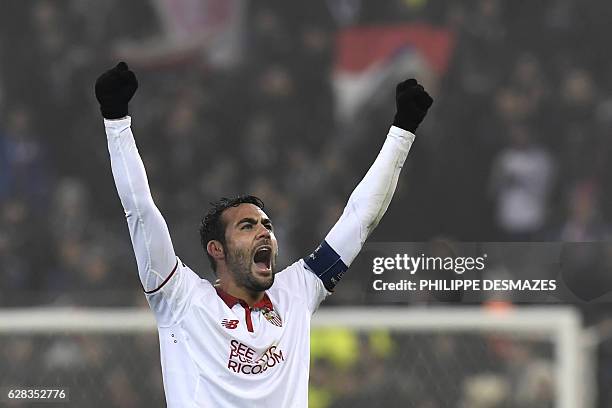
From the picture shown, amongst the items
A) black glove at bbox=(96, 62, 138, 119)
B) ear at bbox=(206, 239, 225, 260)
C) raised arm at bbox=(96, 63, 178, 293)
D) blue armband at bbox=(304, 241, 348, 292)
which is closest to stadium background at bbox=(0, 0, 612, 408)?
blue armband at bbox=(304, 241, 348, 292)

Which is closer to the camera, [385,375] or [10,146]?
[385,375]

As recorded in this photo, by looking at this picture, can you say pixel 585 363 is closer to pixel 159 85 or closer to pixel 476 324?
pixel 476 324

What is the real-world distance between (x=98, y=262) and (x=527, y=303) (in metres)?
3.64

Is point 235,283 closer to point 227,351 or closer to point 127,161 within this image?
point 227,351

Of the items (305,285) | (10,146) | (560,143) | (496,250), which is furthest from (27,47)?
(305,285)

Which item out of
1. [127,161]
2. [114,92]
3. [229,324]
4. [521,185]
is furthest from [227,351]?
[521,185]

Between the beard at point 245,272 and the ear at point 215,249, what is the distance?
0.05 meters

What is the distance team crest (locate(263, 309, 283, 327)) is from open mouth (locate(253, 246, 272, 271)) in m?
0.13

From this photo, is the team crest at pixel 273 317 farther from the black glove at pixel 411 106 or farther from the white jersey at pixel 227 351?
the black glove at pixel 411 106

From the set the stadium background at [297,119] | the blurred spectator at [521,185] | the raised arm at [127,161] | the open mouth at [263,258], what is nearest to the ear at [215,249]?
the open mouth at [263,258]

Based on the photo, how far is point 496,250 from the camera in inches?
196

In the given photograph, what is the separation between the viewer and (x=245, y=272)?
3623mm

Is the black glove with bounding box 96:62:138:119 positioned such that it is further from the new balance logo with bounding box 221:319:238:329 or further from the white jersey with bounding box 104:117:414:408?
the new balance logo with bounding box 221:319:238:329

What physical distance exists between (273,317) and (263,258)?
0.57ft
